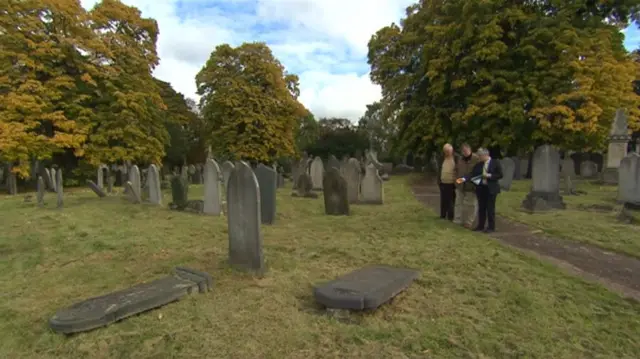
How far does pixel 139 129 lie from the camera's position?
21.8 meters

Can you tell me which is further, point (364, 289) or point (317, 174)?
point (317, 174)

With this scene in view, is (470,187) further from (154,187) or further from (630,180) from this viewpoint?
(154,187)

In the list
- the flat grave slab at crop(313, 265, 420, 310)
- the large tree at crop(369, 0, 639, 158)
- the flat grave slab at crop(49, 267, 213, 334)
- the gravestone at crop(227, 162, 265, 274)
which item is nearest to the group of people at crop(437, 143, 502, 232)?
the flat grave slab at crop(313, 265, 420, 310)

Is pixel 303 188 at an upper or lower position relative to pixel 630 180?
lower

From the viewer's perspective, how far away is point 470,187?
7.83 metres

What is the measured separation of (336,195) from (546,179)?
19.7 ft

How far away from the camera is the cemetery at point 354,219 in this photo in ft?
10.4

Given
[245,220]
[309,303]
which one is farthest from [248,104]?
[309,303]

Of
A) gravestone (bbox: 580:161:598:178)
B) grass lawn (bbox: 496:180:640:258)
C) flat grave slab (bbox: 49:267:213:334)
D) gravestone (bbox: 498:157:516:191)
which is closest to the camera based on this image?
flat grave slab (bbox: 49:267:213:334)

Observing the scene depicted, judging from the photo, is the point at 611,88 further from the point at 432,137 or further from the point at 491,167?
the point at 491,167

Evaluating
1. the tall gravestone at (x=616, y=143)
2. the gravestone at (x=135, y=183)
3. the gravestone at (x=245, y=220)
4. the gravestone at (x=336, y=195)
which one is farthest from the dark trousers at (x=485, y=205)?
the tall gravestone at (x=616, y=143)

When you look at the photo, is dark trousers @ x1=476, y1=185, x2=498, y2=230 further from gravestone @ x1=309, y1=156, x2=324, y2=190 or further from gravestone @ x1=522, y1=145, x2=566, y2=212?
gravestone @ x1=309, y1=156, x2=324, y2=190

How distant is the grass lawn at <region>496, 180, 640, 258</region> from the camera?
6.29 metres

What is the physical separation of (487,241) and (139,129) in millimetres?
20775
